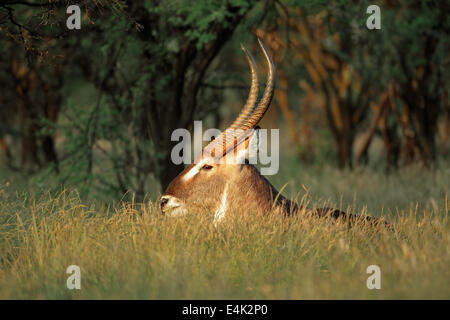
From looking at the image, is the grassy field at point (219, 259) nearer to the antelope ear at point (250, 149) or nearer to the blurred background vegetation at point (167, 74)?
the antelope ear at point (250, 149)

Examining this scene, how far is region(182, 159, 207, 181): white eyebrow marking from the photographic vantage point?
520cm

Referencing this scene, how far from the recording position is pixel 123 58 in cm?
885

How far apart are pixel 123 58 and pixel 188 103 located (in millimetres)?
1731

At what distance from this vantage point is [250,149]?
5.18m

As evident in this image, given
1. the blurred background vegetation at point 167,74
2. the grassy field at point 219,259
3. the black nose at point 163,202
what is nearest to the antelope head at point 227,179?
the black nose at point 163,202

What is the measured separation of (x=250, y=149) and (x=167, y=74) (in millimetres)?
3527

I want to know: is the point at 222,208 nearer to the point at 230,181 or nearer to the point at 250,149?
the point at 230,181

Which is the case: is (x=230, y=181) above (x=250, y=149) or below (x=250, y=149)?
below

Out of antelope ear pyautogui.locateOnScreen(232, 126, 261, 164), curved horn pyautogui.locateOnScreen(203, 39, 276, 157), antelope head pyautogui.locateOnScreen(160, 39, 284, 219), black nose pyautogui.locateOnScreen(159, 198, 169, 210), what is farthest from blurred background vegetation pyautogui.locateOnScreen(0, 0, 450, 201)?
antelope ear pyautogui.locateOnScreen(232, 126, 261, 164)

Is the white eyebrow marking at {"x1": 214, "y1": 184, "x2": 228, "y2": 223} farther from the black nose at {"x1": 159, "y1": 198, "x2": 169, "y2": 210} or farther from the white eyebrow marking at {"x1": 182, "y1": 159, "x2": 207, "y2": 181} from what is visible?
the black nose at {"x1": 159, "y1": 198, "x2": 169, "y2": 210}

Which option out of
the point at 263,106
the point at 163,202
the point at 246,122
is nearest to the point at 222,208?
the point at 163,202

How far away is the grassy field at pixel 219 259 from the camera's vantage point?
3.51 metres

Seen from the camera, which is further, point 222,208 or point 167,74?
point 167,74

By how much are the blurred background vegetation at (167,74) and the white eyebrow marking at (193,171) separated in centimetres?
82
